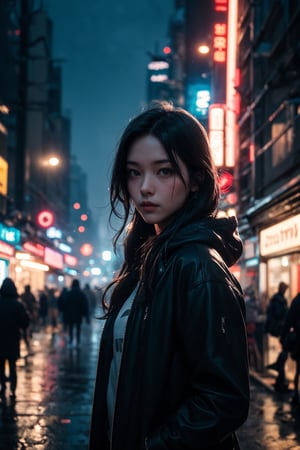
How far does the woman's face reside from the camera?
222cm

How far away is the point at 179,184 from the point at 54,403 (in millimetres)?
8770

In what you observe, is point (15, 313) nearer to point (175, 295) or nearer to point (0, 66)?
point (175, 295)

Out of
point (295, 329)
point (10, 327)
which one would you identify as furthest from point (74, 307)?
point (295, 329)

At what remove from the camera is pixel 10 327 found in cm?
1077

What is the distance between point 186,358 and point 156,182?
0.66 metres

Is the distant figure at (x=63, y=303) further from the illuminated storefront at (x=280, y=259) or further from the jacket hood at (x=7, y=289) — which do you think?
the jacket hood at (x=7, y=289)

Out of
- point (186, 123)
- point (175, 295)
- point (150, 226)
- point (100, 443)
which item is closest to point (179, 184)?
point (186, 123)

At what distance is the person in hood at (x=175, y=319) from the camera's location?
190 cm

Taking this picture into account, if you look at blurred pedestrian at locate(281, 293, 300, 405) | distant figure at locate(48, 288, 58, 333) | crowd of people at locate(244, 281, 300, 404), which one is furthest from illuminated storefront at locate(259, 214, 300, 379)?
distant figure at locate(48, 288, 58, 333)

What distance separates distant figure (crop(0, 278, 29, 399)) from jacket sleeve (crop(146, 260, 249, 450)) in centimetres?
924

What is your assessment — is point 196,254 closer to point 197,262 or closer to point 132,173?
point 197,262

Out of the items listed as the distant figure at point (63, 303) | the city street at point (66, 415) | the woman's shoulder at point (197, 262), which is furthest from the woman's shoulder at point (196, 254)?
the distant figure at point (63, 303)

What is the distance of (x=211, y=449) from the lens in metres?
1.99

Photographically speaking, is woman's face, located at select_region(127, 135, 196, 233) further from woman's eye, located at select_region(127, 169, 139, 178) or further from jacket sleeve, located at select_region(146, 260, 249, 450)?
jacket sleeve, located at select_region(146, 260, 249, 450)
